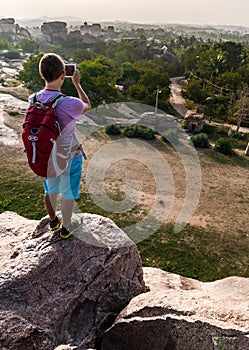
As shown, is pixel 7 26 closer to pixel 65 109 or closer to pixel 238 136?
pixel 238 136

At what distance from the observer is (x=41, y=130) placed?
202 inches

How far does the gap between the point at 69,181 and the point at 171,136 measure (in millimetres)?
26015

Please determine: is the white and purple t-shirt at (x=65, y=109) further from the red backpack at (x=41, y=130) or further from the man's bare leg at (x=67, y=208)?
the man's bare leg at (x=67, y=208)

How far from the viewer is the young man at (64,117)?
5.33 m

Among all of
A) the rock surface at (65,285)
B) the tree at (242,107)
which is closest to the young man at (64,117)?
the rock surface at (65,285)

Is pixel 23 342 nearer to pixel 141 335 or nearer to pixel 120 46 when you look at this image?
pixel 141 335

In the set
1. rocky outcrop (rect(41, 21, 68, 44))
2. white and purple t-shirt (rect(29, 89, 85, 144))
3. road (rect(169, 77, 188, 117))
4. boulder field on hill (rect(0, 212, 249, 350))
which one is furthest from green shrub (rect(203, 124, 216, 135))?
rocky outcrop (rect(41, 21, 68, 44))

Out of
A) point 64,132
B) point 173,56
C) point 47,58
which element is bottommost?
point 173,56

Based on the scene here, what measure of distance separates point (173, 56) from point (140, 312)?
6795cm

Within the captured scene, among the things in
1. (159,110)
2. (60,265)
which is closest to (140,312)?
(60,265)

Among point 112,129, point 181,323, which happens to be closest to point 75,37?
point 112,129

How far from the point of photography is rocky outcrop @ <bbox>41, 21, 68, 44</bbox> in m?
103

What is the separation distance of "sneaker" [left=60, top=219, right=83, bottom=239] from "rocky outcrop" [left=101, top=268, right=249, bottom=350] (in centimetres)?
187

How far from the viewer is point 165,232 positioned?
17.7 meters
